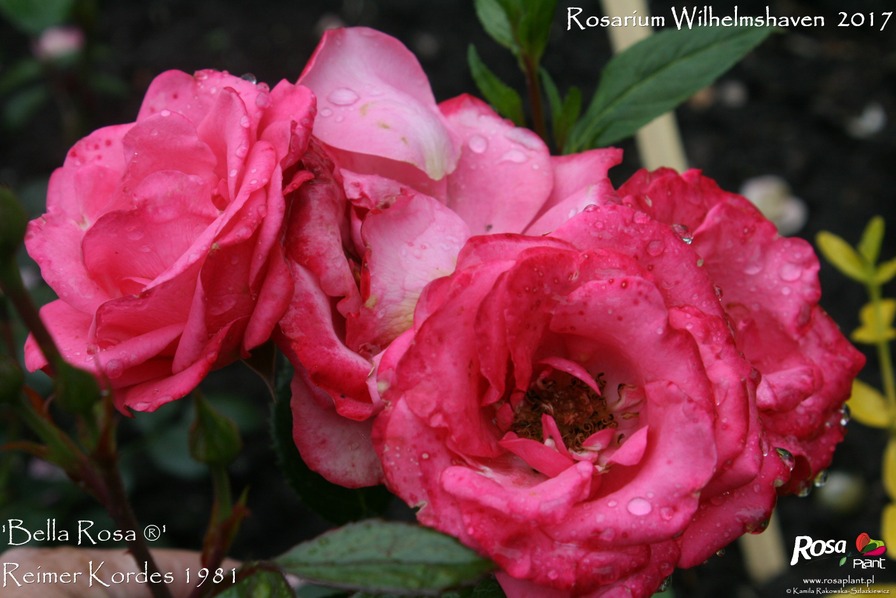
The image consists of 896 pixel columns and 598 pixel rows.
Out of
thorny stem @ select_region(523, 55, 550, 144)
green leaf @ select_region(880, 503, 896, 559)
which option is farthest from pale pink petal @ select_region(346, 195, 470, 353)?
green leaf @ select_region(880, 503, 896, 559)

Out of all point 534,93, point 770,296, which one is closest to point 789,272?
point 770,296

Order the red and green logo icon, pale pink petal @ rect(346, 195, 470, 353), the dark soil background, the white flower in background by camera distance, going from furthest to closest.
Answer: the white flower in background, the dark soil background, the red and green logo icon, pale pink petal @ rect(346, 195, 470, 353)

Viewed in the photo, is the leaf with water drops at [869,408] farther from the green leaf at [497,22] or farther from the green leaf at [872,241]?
the green leaf at [497,22]

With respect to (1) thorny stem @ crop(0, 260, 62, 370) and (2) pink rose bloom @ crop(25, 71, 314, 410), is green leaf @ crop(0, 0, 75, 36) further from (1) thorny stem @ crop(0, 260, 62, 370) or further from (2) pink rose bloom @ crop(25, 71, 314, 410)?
(1) thorny stem @ crop(0, 260, 62, 370)

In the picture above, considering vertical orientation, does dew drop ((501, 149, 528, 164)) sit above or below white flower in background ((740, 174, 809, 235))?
above

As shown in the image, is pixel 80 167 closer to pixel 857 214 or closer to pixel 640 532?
pixel 640 532

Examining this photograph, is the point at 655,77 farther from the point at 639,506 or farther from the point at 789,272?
the point at 639,506

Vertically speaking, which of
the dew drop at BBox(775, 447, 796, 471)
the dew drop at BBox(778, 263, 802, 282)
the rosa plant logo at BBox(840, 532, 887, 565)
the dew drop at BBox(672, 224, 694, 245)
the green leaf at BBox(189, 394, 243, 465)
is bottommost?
the rosa plant logo at BBox(840, 532, 887, 565)
